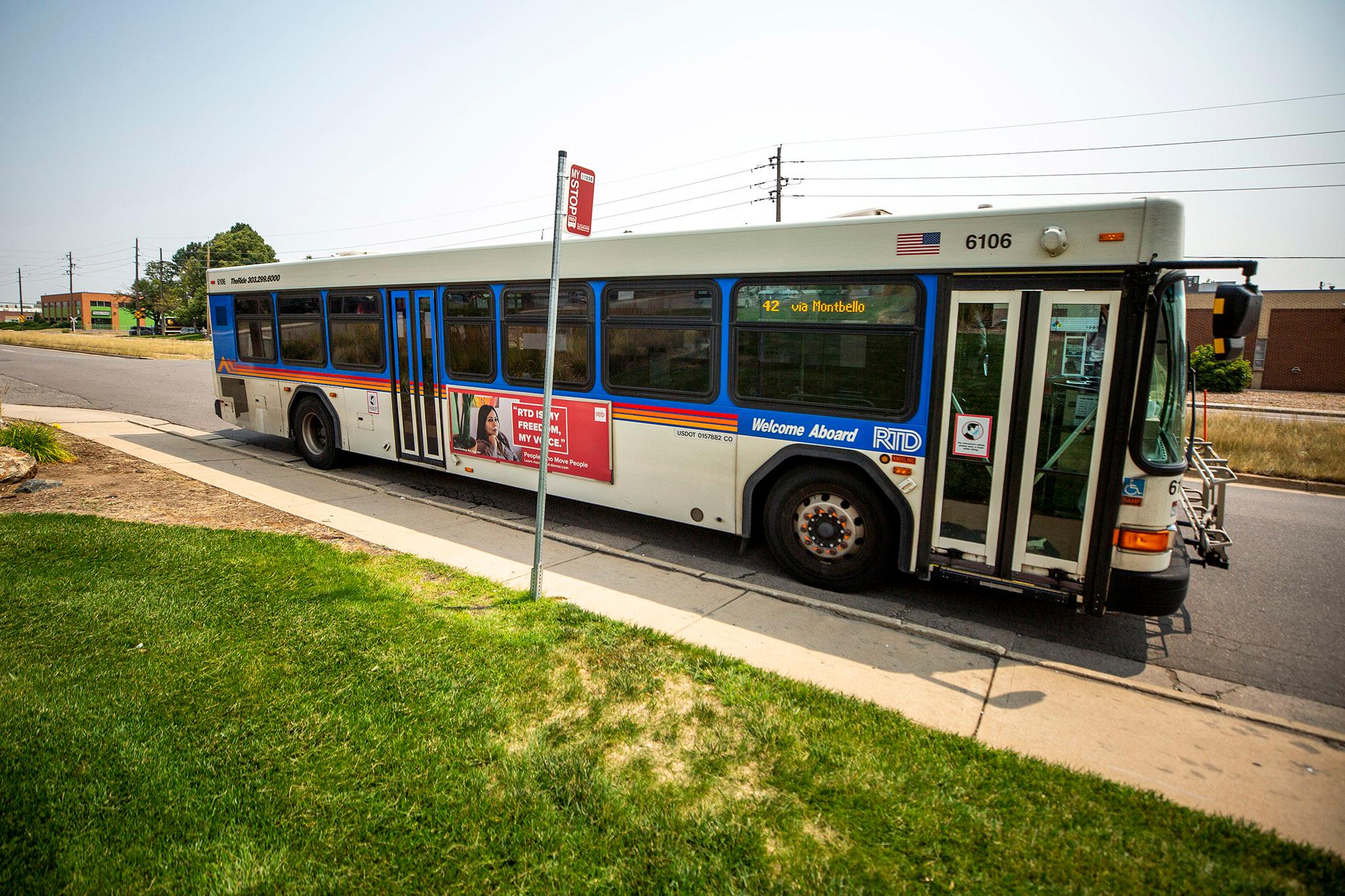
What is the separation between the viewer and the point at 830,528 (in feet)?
19.3

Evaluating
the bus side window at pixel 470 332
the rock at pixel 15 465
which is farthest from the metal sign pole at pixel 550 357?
the rock at pixel 15 465

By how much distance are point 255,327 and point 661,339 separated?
26.7 feet

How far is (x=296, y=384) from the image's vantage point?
10734 millimetres

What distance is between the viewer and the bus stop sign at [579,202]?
492cm

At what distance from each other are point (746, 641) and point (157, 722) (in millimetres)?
3458

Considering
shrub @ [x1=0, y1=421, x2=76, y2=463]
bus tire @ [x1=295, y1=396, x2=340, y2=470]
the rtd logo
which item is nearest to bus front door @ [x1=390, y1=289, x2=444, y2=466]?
bus tire @ [x1=295, y1=396, x2=340, y2=470]

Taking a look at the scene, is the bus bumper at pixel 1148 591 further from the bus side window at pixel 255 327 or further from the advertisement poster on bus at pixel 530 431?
the bus side window at pixel 255 327

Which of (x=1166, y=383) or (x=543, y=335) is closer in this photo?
(x=1166, y=383)

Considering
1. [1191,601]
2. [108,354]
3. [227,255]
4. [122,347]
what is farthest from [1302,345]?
[227,255]

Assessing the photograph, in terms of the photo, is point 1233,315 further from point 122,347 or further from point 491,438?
point 122,347

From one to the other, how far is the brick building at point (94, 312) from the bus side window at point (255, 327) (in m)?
112

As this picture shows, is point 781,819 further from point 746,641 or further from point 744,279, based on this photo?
point 744,279

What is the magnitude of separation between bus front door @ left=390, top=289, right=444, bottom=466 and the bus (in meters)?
0.05

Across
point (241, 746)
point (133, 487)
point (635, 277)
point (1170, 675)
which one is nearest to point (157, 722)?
point (241, 746)
